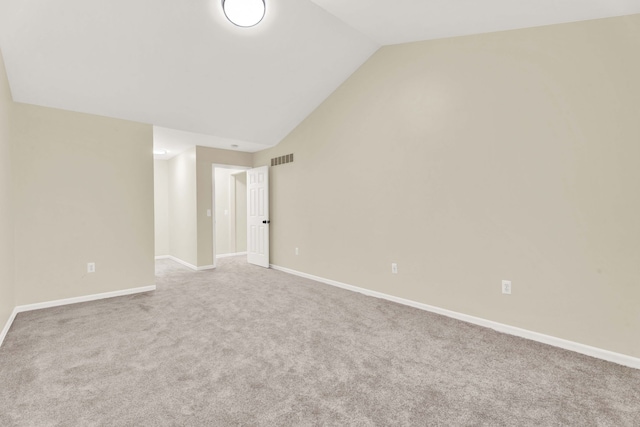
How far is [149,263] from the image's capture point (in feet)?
13.5

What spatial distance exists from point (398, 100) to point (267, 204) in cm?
311

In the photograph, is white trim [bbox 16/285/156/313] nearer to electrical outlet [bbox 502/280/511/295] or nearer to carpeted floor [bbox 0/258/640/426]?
carpeted floor [bbox 0/258/640/426]

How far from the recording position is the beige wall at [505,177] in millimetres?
2191

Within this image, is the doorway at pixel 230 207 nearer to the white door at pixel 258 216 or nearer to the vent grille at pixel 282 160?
the white door at pixel 258 216

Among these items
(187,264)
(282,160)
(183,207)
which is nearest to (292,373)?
(282,160)

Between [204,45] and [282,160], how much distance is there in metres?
2.49

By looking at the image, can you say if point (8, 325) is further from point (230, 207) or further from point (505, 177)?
point (505, 177)

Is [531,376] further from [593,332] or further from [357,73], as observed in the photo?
[357,73]

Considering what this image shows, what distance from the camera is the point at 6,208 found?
2.81 meters

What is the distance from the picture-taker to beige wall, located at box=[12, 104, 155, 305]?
3268mm

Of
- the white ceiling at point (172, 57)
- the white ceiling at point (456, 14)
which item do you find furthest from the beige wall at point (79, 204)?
the white ceiling at point (456, 14)

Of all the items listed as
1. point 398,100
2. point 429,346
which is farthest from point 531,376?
point 398,100

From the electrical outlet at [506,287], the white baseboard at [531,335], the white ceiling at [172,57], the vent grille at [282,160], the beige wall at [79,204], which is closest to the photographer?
the white baseboard at [531,335]

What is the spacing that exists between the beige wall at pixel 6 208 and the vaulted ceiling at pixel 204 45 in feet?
1.17
